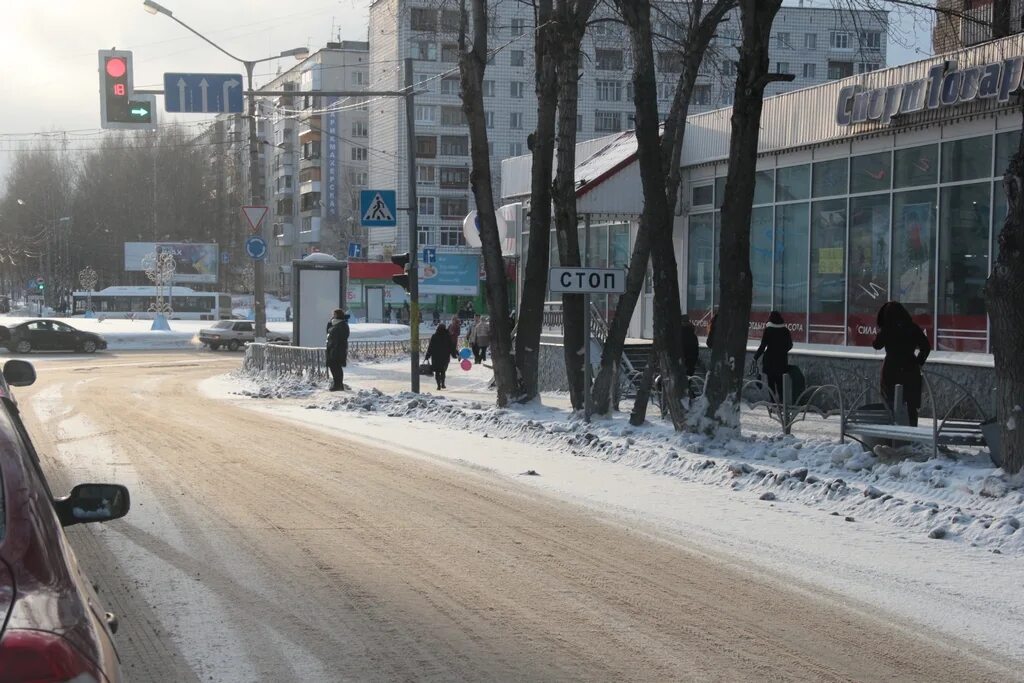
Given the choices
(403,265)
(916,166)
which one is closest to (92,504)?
(916,166)

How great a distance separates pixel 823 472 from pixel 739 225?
316 centimetres

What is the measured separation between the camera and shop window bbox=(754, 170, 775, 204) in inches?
918

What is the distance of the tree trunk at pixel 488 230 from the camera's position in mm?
18203

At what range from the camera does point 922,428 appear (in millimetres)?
11859

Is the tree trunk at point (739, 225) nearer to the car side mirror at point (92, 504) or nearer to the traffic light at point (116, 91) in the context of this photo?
the car side mirror at point (92, 504)

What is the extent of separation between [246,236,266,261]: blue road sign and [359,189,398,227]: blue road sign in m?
8.90

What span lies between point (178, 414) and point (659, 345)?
28.7 feet

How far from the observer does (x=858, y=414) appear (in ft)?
42.8

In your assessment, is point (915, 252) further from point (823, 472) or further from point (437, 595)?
point (437, 595)

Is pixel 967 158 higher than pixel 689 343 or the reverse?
higher

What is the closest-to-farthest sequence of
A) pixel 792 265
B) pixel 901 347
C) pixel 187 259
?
pixel 901 347 < pixel 792 265 < pixel 187 259

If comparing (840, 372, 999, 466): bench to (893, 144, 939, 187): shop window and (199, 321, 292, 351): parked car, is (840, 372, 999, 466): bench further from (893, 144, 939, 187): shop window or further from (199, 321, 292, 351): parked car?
(199, 321, 292, 351): parked car

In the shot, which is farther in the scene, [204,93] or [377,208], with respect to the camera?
[204,93]

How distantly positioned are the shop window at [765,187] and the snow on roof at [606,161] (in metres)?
2.87
